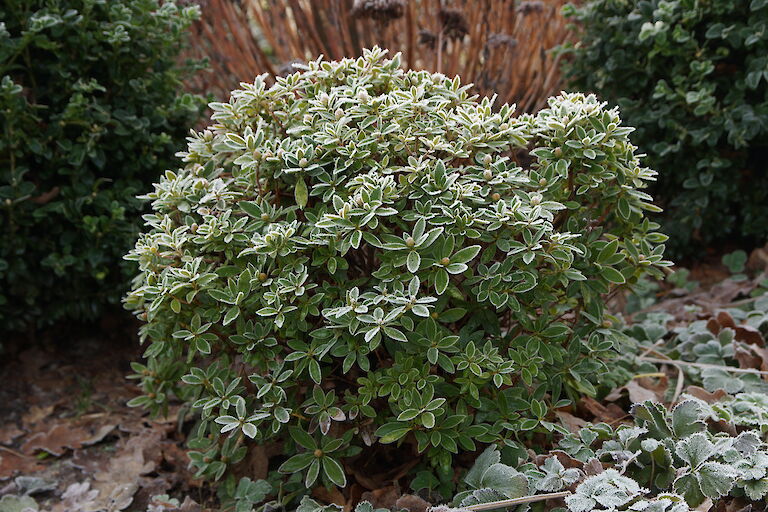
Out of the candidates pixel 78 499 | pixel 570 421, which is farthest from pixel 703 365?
pixel 78 499

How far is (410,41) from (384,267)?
2.22 m

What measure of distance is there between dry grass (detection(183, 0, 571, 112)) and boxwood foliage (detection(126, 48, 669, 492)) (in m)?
1.69

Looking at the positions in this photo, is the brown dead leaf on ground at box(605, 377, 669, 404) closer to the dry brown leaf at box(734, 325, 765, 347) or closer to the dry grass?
the dry brown leaf at box(734, 325, 765, 347)

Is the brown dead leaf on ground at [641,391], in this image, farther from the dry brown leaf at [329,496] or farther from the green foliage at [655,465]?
the dry brown leaf at [329,496]

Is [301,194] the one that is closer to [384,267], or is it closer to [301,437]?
[384,267]

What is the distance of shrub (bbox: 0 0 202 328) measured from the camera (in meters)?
2.83

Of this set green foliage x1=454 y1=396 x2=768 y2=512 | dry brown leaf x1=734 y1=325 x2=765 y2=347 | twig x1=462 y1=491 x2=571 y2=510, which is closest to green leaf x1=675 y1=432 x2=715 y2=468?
green foliage x1=454 y1=396 x2=768 y2=512

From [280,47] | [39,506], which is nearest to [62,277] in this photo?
[39,506]

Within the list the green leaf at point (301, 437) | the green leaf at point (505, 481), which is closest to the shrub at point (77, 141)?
the green leaf at point (301, 437)

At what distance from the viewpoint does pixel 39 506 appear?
7.96 feet

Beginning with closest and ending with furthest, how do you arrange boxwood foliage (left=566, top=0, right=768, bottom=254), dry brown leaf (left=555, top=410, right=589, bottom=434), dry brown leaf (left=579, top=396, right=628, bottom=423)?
1. dry brown leaf (left=555, top=410, right=589, bottom=434)
2. dry brown leaf (left=579, top=396, right=628, bottom=423)
3. boxwood foliage (left=566, top=0, right=768, bottom=254)

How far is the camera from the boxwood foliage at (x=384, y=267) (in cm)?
184

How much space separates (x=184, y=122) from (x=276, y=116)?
1247 millimetres

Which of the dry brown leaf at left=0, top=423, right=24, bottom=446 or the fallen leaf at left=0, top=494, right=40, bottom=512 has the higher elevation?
the fallen leaf at left=0, top=494, right=40, bottom=512
